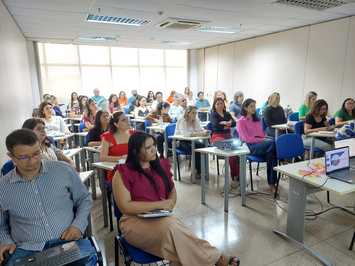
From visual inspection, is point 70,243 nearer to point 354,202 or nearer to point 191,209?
point 191,209

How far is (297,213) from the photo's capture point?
7.95 ft

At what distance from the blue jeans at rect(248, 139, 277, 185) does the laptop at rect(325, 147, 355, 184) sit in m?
1.24

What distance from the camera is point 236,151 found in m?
3.09

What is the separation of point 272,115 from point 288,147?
79.9 inches

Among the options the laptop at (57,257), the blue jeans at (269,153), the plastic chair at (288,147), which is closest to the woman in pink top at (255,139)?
the blue jeans at (269,153)

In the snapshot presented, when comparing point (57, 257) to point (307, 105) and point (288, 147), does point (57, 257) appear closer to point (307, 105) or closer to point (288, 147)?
point (288, 147)

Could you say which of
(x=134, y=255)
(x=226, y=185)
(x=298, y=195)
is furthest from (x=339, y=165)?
(x=134, y=255)

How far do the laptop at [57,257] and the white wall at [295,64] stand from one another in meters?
5.99

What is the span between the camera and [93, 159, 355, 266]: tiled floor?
2.31 m

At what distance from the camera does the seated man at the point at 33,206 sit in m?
1.49

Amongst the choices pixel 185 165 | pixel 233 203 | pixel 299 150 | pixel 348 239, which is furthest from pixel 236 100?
pixel 348 239

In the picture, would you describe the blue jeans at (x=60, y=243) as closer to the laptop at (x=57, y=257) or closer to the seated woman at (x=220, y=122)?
the laptop at (x=57, y=257)

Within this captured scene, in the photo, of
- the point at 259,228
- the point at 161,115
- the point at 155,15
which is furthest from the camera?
the point at 161,115

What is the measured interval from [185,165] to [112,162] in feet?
8.26
